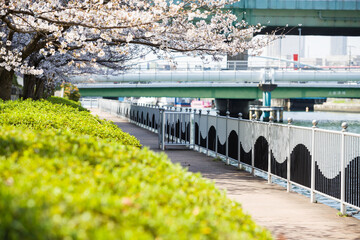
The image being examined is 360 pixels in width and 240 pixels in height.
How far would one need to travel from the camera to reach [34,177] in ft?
11.4

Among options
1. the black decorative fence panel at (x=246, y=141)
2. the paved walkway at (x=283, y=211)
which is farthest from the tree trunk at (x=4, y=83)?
the black decorative fence panel at (x=246, y=141)

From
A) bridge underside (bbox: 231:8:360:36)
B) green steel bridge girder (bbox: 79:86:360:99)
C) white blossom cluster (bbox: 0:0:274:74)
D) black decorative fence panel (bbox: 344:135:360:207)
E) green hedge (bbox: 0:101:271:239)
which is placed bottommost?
black decorative fence panel (bbox: 344:135:360:207)

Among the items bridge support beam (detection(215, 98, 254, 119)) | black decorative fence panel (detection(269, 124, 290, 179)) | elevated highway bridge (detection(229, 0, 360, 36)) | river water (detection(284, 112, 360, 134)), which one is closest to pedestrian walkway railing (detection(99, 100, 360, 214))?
black decorative fence panel (detection(269, 124, 290, 179))

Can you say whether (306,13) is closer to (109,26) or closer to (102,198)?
(109,26)

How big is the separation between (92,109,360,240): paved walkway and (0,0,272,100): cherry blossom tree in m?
4.05

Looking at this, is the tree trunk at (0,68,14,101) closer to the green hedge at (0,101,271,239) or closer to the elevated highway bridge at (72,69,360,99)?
the green hedge at (0,101,271,239)

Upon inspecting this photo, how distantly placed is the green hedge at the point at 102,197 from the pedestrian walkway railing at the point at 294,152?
4.68 metres

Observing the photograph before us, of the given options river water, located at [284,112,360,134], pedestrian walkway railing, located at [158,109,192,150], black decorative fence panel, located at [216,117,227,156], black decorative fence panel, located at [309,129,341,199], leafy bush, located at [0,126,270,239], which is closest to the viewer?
leafy bush, located at [0,126,270,239]

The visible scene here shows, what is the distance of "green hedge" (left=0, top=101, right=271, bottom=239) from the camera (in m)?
2.68

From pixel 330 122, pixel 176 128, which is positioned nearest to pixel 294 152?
pixel 176 128

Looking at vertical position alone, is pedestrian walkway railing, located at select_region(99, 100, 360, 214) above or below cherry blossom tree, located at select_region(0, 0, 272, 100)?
below

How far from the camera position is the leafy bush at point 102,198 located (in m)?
2.68

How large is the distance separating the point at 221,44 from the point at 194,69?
121ft

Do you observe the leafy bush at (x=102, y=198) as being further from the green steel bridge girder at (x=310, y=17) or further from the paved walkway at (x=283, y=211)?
the green steel bridge girder at (x=310, y=17)
